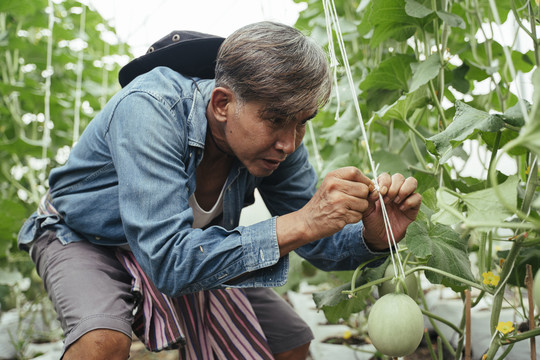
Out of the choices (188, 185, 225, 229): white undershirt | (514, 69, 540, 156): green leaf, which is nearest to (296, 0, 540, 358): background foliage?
(514, 69, 540, 156): green leaf

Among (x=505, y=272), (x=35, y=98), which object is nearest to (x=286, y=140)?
(x=505, y=272)

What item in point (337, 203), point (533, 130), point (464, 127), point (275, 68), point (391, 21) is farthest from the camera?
point (391, 21)

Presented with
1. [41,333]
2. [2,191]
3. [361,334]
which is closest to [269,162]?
[361,334]

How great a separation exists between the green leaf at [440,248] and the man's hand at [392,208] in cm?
4

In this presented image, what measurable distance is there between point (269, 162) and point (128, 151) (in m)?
0.30

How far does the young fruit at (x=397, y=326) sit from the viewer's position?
927 mm

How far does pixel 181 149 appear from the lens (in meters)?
1.24

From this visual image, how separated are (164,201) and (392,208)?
474mm

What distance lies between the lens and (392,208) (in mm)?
1178

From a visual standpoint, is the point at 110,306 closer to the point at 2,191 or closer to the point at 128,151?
the point at 128,151

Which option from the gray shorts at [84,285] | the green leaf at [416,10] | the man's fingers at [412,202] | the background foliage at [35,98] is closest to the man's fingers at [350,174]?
the man's fingers at [412,202]

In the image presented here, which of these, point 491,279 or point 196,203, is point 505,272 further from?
point 196,203

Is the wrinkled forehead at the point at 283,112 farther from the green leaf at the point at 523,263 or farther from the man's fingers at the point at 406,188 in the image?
the green leaf at the point at 523,263

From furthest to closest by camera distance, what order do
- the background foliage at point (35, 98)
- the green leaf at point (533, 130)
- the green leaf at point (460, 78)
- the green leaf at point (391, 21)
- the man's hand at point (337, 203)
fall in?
1. the background foliage at point (35, 98)
2. the green leaf at point (460, 78)
3. the green leaf at point (391, 21)
4. the man's hand at point (337, 203)
5. the green leaf at point (533, 130)
